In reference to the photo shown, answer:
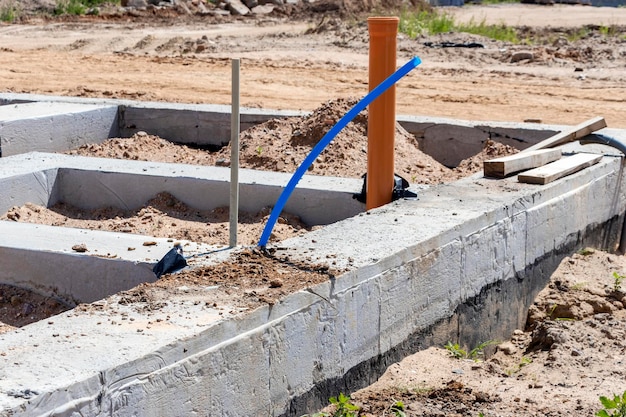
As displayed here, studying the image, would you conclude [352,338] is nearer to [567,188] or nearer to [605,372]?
[605,372]

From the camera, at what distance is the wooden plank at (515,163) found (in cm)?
613

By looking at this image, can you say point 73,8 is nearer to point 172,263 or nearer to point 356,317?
point 172,263

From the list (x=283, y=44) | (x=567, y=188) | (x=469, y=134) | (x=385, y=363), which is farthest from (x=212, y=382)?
(x=283, y=44)

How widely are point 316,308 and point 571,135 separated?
157 inches

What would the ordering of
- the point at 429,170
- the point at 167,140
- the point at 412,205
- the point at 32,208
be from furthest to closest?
the point at 167,140 → the point at 429,170 → the point at 32,208 → the point at 412,205

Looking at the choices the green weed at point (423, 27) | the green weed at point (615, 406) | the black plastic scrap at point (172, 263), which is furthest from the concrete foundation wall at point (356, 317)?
the green weed at point (423, 27)

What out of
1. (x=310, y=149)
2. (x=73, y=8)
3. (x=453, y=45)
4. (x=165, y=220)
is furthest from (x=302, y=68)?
(x=73, y=8)

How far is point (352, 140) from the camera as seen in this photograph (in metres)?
7.82

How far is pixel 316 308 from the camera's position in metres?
3.93

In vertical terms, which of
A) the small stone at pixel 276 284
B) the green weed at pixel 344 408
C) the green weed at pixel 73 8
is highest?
the small stone at pixel 276 284

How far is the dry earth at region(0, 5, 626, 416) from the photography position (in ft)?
14.3

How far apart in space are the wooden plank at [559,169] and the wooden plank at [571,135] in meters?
0.36

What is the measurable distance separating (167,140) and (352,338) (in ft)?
17.3

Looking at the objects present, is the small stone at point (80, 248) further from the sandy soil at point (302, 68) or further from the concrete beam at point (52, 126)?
the sandy soil at point (302, 68)
